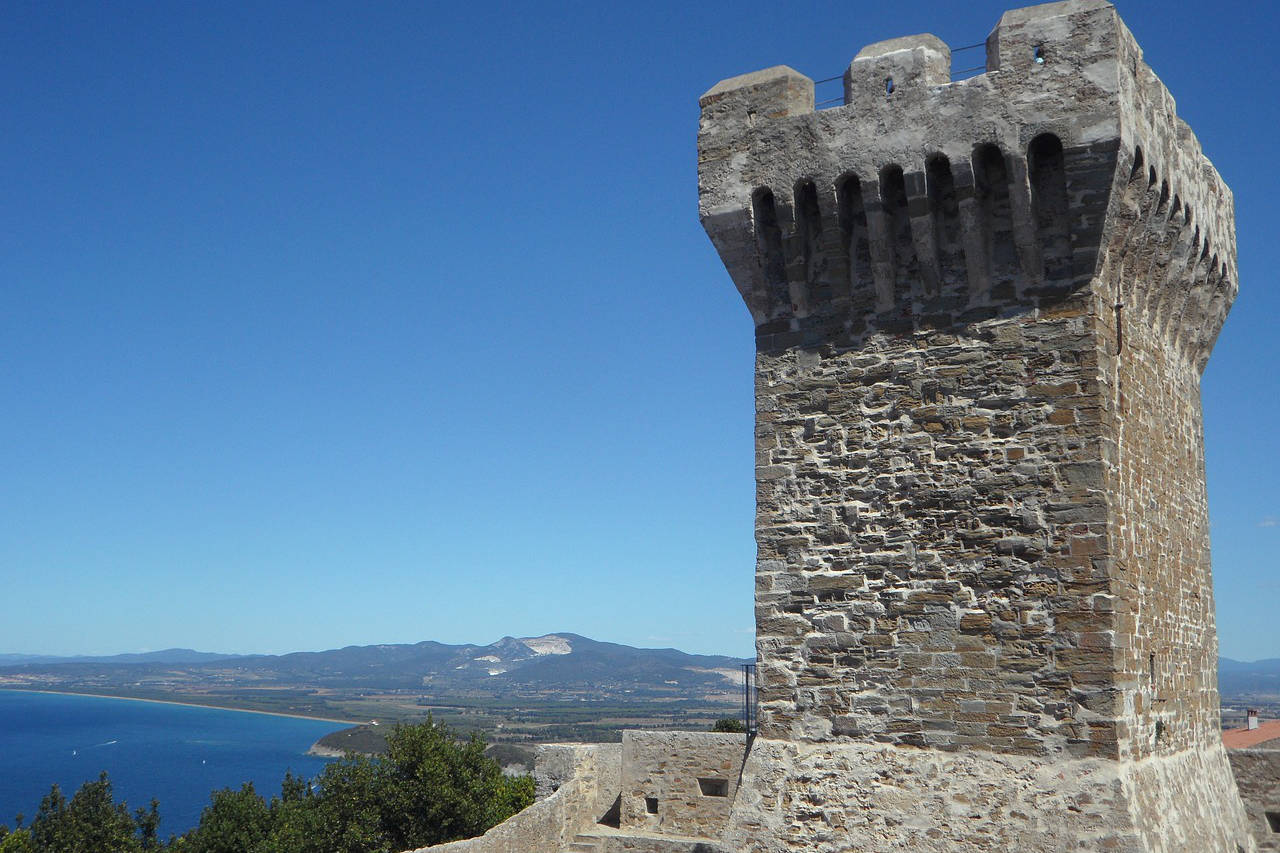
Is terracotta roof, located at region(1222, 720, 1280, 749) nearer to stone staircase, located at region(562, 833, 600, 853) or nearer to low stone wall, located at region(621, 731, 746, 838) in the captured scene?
low stone wall, located at region(621, 731, 746, 838)

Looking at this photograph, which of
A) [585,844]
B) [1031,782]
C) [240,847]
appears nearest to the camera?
[1031,782]

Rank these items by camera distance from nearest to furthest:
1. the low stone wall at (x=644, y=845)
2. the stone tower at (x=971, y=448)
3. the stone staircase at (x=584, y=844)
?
the stone tower at (x=971, y=448), the low stone wall at (x=644, y=845), the stone staircase at (x=584, y=844)

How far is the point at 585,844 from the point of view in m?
16.0

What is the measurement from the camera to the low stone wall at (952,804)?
770cm

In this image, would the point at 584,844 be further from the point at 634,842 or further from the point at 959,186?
the point at 959,186

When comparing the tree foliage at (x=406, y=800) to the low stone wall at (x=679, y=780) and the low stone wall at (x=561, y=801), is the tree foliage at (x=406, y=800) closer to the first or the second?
the low stone wall at (x=561, y=801)

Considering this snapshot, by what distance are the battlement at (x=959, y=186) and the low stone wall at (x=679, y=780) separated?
25.6 feet

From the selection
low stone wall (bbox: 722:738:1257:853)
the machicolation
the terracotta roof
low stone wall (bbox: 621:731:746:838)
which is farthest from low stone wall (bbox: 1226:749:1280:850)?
low stone wall (bbox: 621:731:746:838)

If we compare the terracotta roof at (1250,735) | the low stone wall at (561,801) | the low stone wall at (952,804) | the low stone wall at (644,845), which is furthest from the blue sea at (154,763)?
the low stone wall at (952,804)

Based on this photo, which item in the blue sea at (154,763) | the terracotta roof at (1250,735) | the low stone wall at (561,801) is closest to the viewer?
the low stone wall at (561,801)

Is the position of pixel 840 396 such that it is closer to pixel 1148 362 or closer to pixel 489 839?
pixel 1148 362

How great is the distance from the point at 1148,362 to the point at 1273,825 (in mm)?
4934

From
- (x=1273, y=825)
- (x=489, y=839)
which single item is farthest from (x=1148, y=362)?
(x=489, y=839)

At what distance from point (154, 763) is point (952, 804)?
158 m
